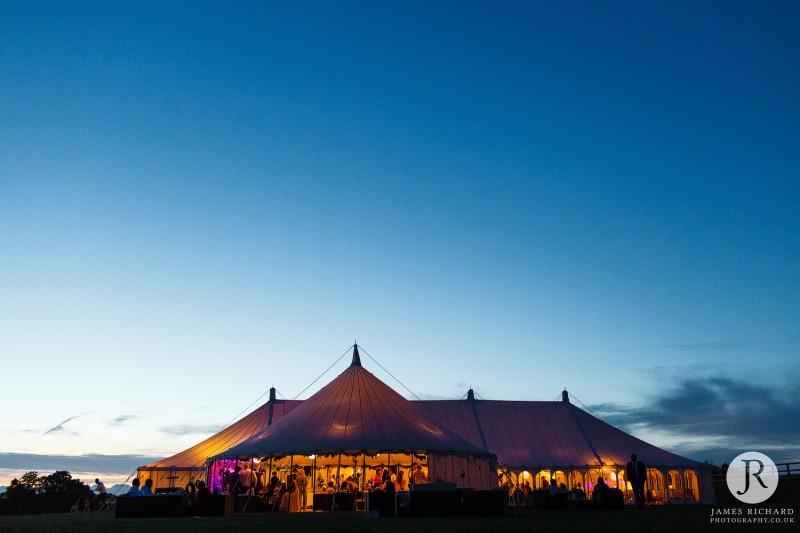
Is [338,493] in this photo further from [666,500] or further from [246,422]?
[666,500]

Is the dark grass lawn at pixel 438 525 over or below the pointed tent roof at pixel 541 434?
below

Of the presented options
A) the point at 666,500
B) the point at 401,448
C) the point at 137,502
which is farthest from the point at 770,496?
the point at 137,502

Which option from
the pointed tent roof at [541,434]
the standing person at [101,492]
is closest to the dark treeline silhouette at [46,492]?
the standing person at [101,492]

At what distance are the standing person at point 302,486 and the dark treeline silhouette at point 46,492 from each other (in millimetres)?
29124

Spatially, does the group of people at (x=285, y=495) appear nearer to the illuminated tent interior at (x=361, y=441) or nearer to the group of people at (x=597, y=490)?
the illuminated tent interior at (x=361, y=441)

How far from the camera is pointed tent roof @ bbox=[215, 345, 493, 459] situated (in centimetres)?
1544

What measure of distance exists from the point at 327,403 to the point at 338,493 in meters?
2.73

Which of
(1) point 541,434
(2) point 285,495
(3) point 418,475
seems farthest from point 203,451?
(1) point 541,434

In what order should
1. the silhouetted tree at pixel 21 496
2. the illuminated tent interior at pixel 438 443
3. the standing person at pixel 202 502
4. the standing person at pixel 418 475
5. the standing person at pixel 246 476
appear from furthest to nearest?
the silhouetted tree at pixel 21 496
the standing person at pixel 418 475
the standing person at pixel 246 476
the illuminated tent interior at pixel 438 443
the standing person at pixel 202 502

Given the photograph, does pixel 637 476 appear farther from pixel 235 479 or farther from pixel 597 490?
pixel 235 479

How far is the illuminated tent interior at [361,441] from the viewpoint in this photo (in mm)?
15422

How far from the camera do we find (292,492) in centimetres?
1542

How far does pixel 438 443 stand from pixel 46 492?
39694mm

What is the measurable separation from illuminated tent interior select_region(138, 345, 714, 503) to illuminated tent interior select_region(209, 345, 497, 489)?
27 millimetres
